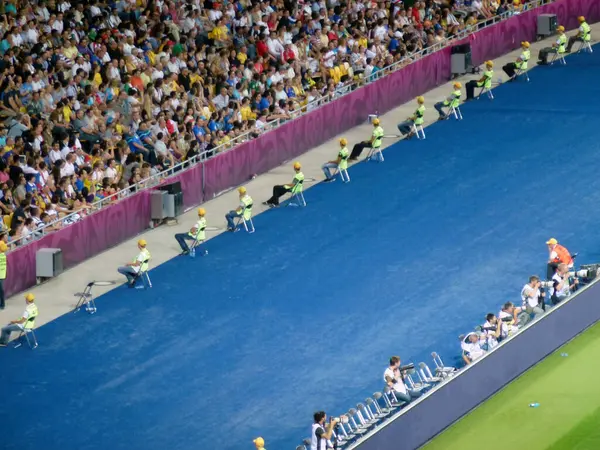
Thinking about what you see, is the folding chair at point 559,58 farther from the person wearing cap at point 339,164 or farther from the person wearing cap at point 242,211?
the person wearing cap at point 242,211

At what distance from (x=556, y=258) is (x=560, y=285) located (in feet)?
3.85

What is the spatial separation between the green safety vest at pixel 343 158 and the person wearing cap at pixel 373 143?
3.99 ft

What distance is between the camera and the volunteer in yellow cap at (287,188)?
39.4 meters

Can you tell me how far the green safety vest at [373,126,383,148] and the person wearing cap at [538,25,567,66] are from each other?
9938 mm

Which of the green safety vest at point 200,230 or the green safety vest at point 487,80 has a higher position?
the green safety vest at point 487,80

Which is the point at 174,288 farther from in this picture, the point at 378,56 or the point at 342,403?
the point at 378,56

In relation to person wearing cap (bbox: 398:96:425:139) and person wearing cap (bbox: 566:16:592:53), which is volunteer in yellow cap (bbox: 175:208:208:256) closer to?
person wearing cap (bbox: 398:96:425:139)

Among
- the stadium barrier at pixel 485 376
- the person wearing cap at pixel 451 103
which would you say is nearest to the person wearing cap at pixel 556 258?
the stadium barrier at pixel 485 376

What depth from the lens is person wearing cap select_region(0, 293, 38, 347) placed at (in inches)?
1283

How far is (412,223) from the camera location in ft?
127

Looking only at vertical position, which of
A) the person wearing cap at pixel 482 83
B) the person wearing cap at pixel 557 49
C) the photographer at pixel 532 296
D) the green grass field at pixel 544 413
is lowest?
the green grass field at pixel 544 413

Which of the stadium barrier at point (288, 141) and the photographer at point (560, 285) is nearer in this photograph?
the photographer at point (560, 285)

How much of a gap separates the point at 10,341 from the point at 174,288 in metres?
4.22

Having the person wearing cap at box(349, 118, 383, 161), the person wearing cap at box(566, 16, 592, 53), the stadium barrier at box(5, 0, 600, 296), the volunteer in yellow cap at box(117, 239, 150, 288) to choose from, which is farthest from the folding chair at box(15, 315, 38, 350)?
the person wearing cap at box(566, 16, 592, 53)
